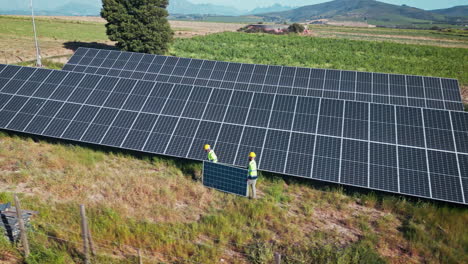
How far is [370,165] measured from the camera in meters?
13.2

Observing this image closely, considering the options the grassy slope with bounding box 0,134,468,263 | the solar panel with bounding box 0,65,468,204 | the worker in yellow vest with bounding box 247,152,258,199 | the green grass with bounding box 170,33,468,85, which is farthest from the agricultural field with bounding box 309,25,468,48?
the worker in yellow vest with bounding box 247,152,258,199

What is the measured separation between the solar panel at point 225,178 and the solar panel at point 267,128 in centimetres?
146

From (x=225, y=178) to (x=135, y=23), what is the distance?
34.8 m

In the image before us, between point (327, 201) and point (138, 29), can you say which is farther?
point (138, 29)

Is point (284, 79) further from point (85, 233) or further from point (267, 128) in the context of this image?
point (85, 233)

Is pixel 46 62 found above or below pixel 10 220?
below

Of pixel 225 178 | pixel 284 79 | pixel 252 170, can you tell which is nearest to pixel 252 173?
pixel 252 170

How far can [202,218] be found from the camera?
11.1 m

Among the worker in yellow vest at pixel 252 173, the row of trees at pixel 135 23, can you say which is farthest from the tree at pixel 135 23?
the worker in yellow vest at pixel 252 173

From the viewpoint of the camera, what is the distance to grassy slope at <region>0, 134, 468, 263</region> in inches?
366

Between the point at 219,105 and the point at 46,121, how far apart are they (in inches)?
359

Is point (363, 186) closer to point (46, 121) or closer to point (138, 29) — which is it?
point (46, 121)

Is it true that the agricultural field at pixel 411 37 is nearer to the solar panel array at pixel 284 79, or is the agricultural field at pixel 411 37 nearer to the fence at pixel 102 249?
the solar panel array at pixel 284 79

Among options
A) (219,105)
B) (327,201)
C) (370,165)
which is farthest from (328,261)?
(219,105)
